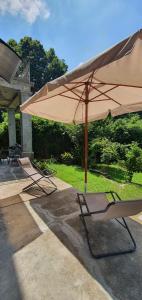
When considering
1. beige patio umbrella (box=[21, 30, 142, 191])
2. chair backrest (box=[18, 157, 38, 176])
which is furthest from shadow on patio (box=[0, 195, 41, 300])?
beige patio umbrella (box=[21, 30, 142, 191])

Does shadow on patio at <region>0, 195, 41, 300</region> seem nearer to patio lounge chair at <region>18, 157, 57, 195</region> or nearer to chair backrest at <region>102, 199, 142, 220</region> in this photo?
patio lounge chair at <region>18, 157, 57, 195</region>

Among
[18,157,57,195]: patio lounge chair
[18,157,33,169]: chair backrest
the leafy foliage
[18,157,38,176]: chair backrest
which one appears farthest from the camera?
the leafy foliage

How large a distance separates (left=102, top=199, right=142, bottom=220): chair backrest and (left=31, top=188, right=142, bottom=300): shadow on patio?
56 centimetres

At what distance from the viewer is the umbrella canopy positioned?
9.30 ft

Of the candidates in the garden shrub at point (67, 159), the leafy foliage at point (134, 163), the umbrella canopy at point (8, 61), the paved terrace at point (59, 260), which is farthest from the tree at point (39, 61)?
the paved terrace at point (59, 260)

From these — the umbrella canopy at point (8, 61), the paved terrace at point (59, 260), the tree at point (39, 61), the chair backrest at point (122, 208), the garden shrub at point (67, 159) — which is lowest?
the paved terrace at point (59, 260)

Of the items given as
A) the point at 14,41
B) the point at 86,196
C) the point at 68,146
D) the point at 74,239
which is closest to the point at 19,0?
the point at 68,146

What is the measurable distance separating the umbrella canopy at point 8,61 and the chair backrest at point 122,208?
2744 mm

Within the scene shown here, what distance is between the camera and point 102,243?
100 inches

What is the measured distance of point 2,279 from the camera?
1920 millimetres

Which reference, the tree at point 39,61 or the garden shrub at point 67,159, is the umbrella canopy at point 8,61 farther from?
the tree at point 39,61

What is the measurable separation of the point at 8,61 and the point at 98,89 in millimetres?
1790

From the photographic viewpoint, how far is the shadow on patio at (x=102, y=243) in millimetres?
1886

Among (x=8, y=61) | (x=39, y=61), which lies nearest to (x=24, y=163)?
(x=8, y=61)
